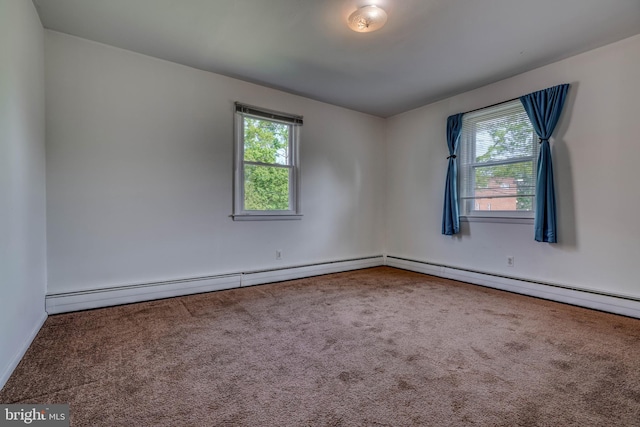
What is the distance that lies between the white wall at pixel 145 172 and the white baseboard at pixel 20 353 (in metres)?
0.45

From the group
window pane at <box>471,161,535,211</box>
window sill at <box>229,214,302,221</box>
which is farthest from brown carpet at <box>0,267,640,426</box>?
window pane at <box>471,161,535,211</box>

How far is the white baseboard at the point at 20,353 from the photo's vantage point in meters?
1.60

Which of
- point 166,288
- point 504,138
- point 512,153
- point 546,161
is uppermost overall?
point 504,138

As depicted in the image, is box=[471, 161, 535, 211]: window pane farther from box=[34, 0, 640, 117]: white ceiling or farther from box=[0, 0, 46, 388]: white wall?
box=[0, 0, 46, 388]: white wall

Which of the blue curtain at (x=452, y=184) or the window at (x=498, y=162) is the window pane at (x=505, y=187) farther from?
the blue curtain at (x=452, y=184)

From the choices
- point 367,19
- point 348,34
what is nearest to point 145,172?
point 348,34

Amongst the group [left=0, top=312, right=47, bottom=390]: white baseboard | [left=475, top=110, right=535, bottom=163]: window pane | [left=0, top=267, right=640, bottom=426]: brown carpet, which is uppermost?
[left=475, top=110, right=535, bottom=163]: window pane

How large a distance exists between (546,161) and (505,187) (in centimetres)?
55

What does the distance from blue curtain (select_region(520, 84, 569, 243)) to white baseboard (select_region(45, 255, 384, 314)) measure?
8.87 ft

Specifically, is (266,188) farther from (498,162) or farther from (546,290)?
(546,290)

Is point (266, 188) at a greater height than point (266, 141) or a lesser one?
lesser

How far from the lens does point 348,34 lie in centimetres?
263

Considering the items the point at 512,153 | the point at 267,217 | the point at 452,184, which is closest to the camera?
the point at 512,153

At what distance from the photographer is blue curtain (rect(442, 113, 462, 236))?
13.2 feet
